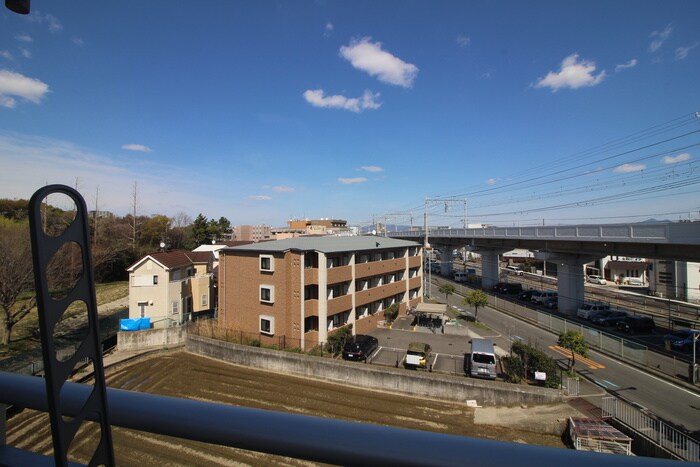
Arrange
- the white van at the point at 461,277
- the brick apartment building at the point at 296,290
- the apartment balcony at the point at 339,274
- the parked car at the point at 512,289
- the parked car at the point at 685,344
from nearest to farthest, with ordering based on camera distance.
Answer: the parked car at the point at 685,344 < the brick apartment building at the point at 296,290 < the apartment balcony at the point at 339,274 < the parked car at the point at 512,289 < the white van at the point at 461,277

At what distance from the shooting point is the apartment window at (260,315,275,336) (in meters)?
15.6

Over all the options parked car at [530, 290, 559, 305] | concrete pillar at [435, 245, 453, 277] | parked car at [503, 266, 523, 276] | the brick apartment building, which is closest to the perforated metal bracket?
the brick apartment building

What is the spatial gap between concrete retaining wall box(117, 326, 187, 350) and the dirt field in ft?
4.48

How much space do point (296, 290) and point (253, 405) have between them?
5179 mm

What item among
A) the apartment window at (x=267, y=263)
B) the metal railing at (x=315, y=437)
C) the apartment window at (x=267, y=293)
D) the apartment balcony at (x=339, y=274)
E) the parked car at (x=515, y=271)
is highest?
the metal railing at (x=315, y=437)

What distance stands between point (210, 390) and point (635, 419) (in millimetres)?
→ 12277

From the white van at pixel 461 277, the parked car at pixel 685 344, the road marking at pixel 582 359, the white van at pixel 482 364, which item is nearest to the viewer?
the white van at pixel 482 364

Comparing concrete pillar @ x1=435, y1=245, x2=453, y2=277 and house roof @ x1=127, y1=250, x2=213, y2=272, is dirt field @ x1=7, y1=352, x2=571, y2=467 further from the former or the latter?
concrete pillar @ x1=435, y1=245, x2=453, y2=277

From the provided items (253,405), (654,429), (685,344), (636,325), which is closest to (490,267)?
(636,325)

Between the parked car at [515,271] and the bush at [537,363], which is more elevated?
the parked car at [515,271]

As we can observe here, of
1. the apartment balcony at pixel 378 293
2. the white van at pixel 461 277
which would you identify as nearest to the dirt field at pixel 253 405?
the apartment balcony at pixel 378 293

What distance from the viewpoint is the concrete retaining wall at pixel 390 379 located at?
35.7 ft

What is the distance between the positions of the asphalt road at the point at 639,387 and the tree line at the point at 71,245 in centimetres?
1346

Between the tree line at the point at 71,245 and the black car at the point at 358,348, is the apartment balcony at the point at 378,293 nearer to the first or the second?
the black car at the point at 358,348
